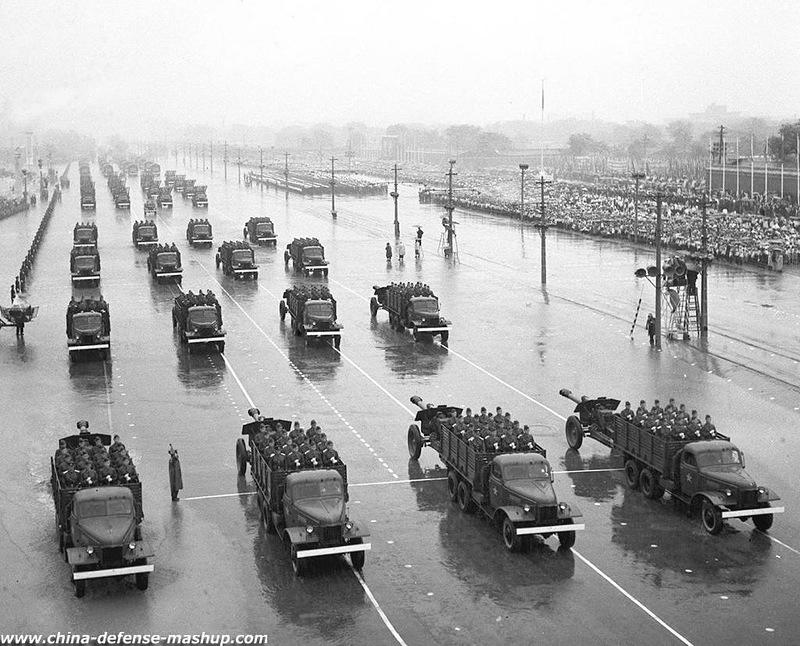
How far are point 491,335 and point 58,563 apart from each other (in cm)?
2896

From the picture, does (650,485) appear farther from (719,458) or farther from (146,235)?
(146,235)

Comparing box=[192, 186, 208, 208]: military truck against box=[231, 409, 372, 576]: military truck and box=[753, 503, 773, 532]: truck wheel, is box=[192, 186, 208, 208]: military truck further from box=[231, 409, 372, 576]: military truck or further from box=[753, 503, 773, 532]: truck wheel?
box=[753, 503, 773, 532]: truck wheel

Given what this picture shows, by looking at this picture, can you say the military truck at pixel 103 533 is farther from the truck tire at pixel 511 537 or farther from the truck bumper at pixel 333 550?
the truck tire at pixel 511 537

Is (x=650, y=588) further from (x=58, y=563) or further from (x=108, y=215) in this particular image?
(x=108, y=215)

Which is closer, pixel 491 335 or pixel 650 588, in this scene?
pixel 650 588

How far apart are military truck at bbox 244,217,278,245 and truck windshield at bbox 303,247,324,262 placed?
57.4 feet

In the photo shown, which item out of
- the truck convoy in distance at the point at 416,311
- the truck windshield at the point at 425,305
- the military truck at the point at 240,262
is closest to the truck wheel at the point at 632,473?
the truck convoy in distance at the point at 416,311

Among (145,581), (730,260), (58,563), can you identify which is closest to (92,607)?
(145,581)

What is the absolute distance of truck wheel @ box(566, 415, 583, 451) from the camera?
32125 millimetres

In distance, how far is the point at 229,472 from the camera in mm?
30344

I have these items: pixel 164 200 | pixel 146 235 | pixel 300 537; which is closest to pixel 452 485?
pixel 300 537

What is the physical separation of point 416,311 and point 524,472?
80.7ft

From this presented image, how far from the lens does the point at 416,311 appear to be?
49.7 meters

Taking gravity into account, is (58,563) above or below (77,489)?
below
